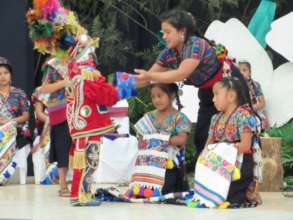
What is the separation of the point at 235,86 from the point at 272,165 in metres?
1.66

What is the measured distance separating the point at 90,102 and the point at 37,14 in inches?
30.4

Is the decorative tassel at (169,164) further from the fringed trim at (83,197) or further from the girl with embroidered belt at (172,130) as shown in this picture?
the fringed trim at (83,197)

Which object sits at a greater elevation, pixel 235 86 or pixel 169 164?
pixel 235 86

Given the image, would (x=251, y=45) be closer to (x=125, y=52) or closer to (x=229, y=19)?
(x=229, y=19)

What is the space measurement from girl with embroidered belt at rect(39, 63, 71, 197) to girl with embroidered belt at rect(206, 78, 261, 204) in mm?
1375

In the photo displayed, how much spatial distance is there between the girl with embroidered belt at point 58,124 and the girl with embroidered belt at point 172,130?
2.61ft

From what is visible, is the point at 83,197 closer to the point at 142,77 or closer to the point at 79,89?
the point at 79,89

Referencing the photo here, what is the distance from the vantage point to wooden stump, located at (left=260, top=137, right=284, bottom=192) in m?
7.94

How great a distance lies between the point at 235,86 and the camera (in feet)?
21.4

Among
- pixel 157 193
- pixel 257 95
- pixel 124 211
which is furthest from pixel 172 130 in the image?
pixel 257 95

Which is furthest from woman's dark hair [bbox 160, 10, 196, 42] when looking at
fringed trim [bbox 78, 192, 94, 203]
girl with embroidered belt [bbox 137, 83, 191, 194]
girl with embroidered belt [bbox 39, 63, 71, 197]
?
fringed trim [bbox 78, 192, 94, 203]

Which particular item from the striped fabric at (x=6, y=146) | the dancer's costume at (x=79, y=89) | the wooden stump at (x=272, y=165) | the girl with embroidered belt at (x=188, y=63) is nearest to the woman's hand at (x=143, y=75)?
the girl with embroidered belt at (x=188, y=63)

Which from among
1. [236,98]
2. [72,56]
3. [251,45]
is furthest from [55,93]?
[251,45]

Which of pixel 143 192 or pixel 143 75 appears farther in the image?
pixel 143 192
